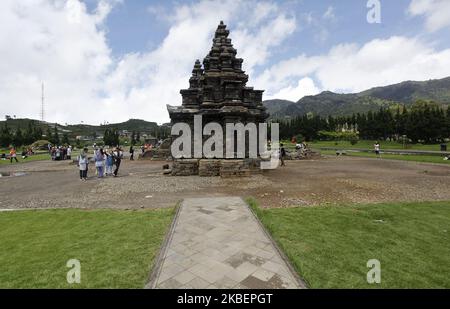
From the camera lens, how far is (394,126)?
5725 cm

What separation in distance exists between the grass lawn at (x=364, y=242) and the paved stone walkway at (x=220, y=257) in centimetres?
40

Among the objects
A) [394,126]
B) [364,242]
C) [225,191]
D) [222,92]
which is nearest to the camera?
[364,242]

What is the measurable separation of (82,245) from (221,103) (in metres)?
13.9

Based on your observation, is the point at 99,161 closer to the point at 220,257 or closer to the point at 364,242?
the point at 220,257

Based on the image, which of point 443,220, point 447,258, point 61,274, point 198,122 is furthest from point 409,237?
point 198,122

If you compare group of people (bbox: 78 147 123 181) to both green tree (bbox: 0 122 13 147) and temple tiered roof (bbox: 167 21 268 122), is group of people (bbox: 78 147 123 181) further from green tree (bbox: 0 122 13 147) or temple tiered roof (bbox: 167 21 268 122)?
green tree (bbox: 0 122 13 147)

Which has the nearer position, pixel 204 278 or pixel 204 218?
pixel 204 278

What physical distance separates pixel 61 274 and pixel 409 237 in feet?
24.5

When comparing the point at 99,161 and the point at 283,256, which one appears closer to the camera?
the point at 283,256

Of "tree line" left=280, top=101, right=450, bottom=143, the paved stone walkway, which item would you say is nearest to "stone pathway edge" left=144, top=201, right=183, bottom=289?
the paved stone walkway

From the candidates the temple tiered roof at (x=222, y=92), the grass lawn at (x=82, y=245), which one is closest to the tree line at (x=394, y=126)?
the temple tiered roof at (x=222, y=92)

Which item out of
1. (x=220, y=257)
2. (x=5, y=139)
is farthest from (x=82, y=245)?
(x=5, y=139)
